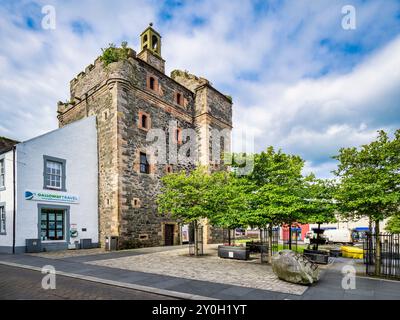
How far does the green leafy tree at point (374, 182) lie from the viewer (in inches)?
362

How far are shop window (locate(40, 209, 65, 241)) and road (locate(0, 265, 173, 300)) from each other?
9.14m

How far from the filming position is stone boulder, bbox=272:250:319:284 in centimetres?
806

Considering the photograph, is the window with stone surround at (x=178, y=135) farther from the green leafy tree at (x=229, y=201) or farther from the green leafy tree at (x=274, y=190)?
the green leafy tree at (x=274, y=190)

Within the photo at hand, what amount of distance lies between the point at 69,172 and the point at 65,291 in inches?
525

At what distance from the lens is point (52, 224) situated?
17.8 metres

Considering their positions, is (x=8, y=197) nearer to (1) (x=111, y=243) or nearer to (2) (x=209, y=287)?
(1) (x=111, y=243)

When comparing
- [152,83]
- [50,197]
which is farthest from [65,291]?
[152,83]

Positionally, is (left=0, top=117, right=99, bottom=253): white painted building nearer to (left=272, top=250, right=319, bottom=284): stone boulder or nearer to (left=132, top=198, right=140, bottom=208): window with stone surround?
(left=132, top=198, right=140, bottom=208): window with stone surround

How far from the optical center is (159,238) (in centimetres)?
2139

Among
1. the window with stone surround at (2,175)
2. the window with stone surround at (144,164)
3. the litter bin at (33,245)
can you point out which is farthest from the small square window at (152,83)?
the litter bin at (33,245)

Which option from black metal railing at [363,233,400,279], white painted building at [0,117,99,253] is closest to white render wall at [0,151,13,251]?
white painted building at [0,117,99,253]
